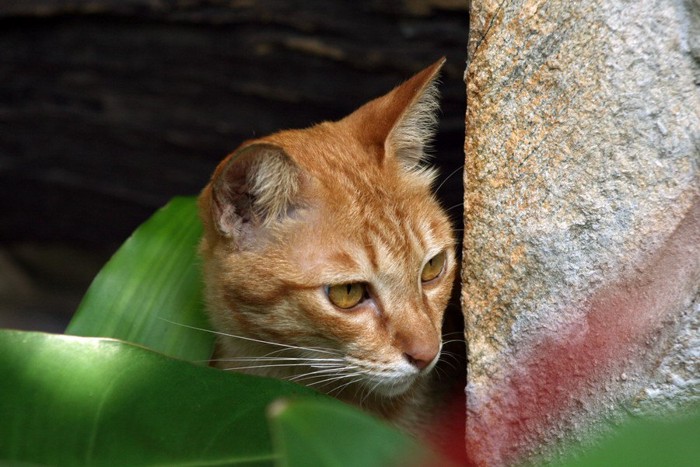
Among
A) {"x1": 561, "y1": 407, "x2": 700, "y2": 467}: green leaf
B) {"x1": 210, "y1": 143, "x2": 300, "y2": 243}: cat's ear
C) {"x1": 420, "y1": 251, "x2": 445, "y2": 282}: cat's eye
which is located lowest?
{"x1": 420, "y1": 251, "x2": 445, "y2": 282}: cat's eye

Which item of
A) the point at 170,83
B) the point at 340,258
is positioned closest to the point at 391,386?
the point at 340,258

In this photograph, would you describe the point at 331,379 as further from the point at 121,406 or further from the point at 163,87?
the point at 163,87

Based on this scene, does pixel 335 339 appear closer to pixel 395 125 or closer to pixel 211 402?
pixel 211 402

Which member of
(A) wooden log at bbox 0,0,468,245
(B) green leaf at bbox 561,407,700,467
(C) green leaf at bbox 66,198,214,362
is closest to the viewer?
(B) green leaf at bbox 561,407,700,467

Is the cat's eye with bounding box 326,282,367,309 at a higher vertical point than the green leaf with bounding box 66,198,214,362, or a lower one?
higher

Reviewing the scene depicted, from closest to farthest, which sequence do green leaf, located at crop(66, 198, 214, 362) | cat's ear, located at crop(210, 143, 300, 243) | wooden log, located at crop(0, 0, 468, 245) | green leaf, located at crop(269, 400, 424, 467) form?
green leaf, located at crop(269, 400, 424, 467), cat's ear, located at crop(210, 143, 300, 243), green leaf, located at crop(66, 198, 214, 362), wooden log, located at crop(0, 0, 468, 245)

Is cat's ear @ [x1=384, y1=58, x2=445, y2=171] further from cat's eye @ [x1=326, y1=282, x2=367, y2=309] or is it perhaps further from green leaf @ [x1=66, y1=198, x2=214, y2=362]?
green leaf @ [x1=66, y1=198, x2=214, y2=362]

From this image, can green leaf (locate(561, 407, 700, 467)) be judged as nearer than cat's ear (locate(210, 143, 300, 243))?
Yes

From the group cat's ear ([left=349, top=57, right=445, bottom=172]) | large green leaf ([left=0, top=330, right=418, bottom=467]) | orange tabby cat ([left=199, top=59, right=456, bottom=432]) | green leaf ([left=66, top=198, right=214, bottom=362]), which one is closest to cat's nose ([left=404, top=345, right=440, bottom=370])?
orange tabby cat ([left=199, top=59, right=456, bottom=432])

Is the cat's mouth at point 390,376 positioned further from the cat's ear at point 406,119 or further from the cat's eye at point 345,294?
the cat's ear at point 406,119
